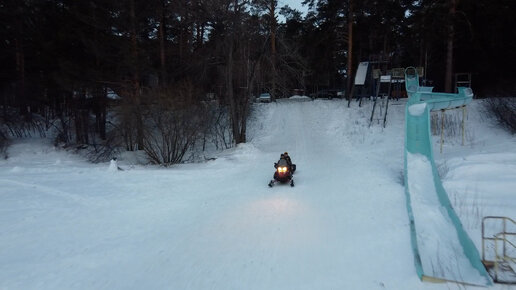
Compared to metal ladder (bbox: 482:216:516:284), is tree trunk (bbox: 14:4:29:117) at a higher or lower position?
higher

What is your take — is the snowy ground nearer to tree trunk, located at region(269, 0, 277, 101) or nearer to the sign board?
tree trunk, located at region(269, 0, 277, 101)

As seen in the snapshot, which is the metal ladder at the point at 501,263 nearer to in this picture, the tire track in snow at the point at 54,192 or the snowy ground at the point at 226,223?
the snowy ground at the point at 226,223

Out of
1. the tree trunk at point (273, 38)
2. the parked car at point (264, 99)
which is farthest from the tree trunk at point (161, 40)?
the parked car at point (264, 99)

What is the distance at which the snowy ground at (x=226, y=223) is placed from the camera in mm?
4621

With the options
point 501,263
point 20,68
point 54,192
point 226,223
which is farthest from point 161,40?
point 501,263

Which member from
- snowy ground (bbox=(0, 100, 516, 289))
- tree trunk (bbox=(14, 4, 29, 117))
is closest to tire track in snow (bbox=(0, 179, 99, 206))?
snowy ground (bbox=(0, 100, 516, 289))

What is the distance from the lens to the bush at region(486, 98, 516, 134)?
15201mm

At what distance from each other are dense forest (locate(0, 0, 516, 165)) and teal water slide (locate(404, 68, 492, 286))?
878 centimetres

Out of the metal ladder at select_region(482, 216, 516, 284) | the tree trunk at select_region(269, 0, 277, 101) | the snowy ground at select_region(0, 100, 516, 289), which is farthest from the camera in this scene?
the tree trunk at select_region(269, 0, 277, 101)

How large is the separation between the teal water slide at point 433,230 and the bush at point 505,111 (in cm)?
836

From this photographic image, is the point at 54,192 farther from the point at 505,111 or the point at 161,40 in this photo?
the point at 505,111

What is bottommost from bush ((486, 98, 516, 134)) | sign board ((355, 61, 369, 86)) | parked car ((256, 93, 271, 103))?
bush ((486, 98, 516, 134))

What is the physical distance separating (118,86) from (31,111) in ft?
26.4

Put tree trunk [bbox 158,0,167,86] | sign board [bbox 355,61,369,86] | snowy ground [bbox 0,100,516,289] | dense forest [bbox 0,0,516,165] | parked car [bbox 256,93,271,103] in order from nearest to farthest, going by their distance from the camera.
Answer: snowy ground [bbox 0,100,516,289] < dense forest [bbox 0,0,516,165] < tree trunk [bbox 158,0,167,86] < sign board [bbox 355,61,369,86] < parked car [bbox 256,93,271,103]
